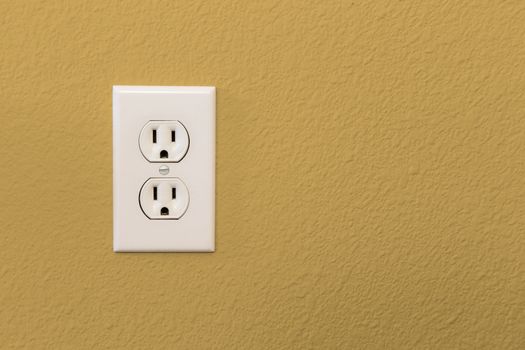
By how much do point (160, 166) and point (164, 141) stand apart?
0.9 inches

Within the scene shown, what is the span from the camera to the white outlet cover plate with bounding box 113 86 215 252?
51cm

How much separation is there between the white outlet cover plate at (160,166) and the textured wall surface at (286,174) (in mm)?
13

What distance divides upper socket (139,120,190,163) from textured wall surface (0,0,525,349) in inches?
1.4

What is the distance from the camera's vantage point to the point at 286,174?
20.9 inches

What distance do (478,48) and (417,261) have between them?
0.66 ft

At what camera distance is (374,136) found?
0.53 meters

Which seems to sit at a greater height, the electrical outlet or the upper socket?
the upper socket

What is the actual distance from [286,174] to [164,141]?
0.11 meters

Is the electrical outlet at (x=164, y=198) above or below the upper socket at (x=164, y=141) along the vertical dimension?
below

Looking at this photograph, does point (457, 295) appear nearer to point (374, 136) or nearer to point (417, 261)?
point (417, 261)

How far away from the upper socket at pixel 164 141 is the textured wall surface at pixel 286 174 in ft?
0.12

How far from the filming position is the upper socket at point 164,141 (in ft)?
1.67

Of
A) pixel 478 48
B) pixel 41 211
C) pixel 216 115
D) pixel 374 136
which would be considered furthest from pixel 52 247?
pixel 478 48

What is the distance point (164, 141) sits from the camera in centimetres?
51
